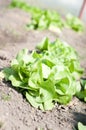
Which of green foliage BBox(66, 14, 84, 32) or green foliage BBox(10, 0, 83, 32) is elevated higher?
green foliage BBox(10, 0, 83, 32)

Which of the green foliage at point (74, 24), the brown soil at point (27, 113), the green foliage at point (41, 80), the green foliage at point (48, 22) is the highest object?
the green foliage at point (41, 80)

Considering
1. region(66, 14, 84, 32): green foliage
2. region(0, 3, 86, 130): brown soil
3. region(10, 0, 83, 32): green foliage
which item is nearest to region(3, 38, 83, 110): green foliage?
region(0, 3, 86, 130): brown soil

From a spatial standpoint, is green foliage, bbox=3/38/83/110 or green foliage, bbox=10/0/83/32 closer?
green foliage, bbox=3/38/83/110

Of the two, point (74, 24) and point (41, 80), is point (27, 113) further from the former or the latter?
point (74, 24)

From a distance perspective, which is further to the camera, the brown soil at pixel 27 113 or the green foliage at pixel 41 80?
the green foliage at pixel 41 80

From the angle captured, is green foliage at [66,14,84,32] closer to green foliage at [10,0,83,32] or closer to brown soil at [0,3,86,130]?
green foliage at [10,0,83,32]

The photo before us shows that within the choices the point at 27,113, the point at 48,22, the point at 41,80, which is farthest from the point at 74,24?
the point at 27,113

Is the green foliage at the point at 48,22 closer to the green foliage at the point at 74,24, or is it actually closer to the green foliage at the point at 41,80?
the green foliage at the point at 74,24

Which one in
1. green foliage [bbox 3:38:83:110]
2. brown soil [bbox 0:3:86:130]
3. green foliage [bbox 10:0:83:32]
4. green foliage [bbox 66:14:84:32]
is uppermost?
green foliage [bbox 3:38:83:110]

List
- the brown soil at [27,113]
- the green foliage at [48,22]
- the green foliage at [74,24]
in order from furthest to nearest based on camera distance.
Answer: the green foliage at [74,24], the green foliage at [48,22], the brown soil at [27,113]

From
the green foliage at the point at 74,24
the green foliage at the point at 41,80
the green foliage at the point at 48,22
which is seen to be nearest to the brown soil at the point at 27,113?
the green foliage at the point at 41,80

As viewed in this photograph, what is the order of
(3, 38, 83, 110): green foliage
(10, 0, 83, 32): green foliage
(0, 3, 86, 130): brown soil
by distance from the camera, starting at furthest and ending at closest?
(10, 0, 83, 32): green foliage → (3, 38, 83, 110): green foliage → (0, 3, 86, 130): brown soil
